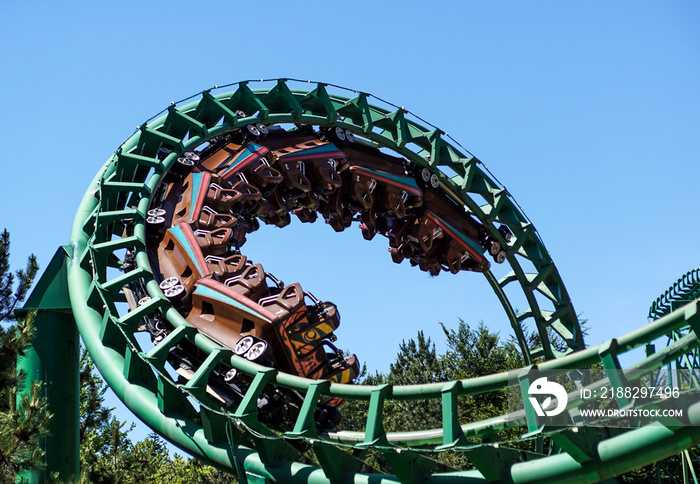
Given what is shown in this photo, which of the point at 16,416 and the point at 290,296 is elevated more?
the point at 290,296

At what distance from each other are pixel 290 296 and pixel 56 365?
3286 mm

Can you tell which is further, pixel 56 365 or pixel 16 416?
pixel 56 365

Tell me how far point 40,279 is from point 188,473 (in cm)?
1710

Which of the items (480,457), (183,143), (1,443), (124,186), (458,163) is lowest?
(480,457)

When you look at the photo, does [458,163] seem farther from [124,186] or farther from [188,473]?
[188,473]

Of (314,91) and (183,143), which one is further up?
(314,91)

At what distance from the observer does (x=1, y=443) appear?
284 inches

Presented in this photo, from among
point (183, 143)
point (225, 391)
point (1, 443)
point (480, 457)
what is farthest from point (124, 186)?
point (480, 457)

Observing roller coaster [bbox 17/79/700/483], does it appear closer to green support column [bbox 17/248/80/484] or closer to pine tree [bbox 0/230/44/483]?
green support column [bbox 17/248/80/484]

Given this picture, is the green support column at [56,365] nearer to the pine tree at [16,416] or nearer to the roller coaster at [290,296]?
the roller coaster at [290,296]

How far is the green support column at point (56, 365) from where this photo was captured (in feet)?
33.0

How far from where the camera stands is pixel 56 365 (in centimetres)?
1057

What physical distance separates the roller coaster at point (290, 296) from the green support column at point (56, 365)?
0.06 meters

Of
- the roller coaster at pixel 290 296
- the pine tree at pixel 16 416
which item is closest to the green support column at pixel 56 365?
the roller coaster at pixel 290 296
